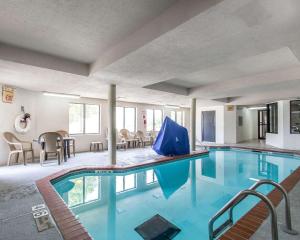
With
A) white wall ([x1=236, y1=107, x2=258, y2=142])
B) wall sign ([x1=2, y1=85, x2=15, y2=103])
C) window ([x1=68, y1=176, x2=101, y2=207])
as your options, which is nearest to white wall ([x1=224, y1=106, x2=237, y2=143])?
white wall ([x1=236, y1=107, x2=258, y2=142])

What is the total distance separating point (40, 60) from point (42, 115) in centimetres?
400

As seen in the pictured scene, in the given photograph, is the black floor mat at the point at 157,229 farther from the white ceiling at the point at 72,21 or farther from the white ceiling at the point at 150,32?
the white ceiling at the point at 72,21

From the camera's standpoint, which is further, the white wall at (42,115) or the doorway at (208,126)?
the doorway at (208,126)

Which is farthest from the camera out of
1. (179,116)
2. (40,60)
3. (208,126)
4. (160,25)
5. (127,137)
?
(179,116)

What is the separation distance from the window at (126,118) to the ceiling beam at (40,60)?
5.62 metres

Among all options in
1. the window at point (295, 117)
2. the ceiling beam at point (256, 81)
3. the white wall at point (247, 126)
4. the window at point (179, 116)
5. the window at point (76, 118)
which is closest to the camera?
the ceiling beam at point (256, 81)

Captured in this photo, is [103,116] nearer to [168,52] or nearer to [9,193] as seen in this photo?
[9,193]

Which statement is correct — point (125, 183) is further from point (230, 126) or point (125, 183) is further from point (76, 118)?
point (230, 126)

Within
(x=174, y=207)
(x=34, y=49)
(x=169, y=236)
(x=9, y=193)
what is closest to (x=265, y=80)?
(x=174, y=207)

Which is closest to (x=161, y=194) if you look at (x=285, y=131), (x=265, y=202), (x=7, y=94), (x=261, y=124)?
(x=265, y=202)

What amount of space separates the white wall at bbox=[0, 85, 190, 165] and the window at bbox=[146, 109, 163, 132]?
10.3 ft

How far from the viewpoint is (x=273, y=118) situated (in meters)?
9.55

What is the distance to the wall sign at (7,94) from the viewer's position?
5.47 metres

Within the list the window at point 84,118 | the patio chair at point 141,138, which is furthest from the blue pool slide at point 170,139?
the window at point 84,118
